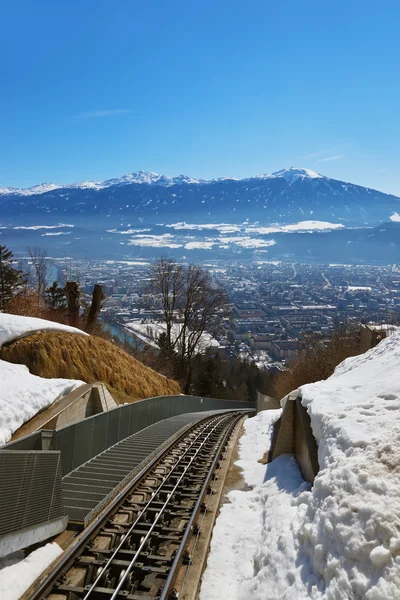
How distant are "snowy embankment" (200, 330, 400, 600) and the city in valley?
38390 mm

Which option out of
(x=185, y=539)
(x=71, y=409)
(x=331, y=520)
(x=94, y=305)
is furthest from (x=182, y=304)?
(x=331, y=520)

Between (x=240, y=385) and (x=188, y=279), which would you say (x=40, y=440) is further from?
(x=240, y=385)

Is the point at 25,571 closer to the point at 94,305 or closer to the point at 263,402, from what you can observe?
the point at 94,305

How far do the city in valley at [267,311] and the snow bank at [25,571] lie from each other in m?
40.5

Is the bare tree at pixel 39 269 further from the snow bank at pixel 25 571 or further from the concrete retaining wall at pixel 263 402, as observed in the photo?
the snow bank at pixel 25 571

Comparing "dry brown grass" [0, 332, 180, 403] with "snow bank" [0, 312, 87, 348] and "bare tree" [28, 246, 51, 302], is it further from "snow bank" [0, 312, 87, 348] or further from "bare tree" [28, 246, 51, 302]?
"bare tree" [28, 246, 51, 302]

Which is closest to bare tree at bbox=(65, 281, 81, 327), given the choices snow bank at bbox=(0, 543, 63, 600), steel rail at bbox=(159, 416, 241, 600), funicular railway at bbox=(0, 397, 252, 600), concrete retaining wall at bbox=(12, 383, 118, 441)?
concrete retaining wall at bbox=(12, 383, 118, 441)

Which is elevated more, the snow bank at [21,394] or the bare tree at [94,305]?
the bare tree at [94,305]

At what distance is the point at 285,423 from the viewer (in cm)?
1329

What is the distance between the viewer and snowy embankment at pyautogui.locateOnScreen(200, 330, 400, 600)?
580cm

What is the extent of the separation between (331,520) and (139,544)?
11.0 ft

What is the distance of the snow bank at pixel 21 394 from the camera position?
13011 millimetres

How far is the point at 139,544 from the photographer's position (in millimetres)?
8367

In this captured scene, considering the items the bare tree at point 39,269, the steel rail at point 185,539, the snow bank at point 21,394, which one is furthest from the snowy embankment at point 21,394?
the bare tree at point 39,269
